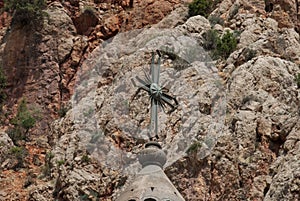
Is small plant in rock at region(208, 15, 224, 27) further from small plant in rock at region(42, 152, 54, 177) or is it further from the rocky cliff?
small plant in rock at region(42, 152, 54, 177)

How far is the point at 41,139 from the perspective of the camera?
4078cm

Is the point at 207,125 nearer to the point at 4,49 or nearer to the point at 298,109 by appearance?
the point at 298,109

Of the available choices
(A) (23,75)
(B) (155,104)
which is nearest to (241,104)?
(B) (155,104)

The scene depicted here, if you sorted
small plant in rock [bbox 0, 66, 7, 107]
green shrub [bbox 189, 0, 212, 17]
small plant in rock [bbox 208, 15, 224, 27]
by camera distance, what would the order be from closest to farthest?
1. small plant in rock [bbox 208, 15, 224, 27]
2. green shrub [bbox 189, 0, 212, 17]
3. small plant in rock [bbox 0, 66, 7, 107]

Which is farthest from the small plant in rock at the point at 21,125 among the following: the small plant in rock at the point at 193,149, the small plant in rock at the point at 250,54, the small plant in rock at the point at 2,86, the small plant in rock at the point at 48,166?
the small plant in rock at the point at 193,149

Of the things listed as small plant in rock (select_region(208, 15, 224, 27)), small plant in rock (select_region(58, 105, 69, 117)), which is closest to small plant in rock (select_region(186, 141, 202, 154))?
small plant in rock (select_region(58, 105, 69, 117))

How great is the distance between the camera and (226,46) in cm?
3831

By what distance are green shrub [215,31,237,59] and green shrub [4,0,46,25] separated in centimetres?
1075

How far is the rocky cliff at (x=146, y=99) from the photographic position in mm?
31938

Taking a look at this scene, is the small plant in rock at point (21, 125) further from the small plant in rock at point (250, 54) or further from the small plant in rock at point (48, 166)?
the small plant in rock at point (250, 54)

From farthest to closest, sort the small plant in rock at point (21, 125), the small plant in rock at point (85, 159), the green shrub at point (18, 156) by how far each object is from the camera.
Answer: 1. the small plant in rock at point (21, 125)
2. the green shrub at point (18, 156)
3. the small plant in rock at point (85, 159)

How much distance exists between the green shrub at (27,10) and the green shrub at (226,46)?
1075 centimetres

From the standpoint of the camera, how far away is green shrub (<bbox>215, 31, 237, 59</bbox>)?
125 ft

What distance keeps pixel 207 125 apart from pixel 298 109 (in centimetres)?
335
